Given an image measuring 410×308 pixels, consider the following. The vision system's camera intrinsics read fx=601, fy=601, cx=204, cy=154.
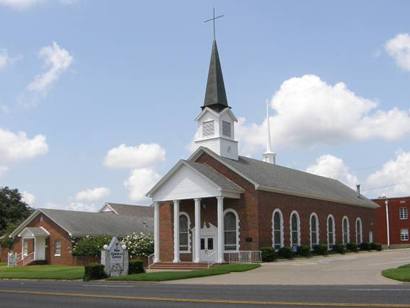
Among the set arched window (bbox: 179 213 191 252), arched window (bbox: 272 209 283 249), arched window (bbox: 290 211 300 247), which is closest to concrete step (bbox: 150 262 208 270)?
arched window (bbox: 179 213 191 252)

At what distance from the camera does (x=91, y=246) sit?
5000 centimetres

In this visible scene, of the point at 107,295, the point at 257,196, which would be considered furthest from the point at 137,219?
the point at 107,295

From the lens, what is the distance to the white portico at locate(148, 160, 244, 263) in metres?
40.4

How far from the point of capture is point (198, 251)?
4041cm

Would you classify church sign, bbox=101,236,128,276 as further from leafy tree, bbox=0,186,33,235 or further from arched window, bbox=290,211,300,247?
leafy tree, bbox=0,186,33,235

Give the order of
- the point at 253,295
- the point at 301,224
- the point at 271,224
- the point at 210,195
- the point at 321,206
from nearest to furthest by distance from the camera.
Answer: the point at 253,295 → the point at 210,195 → the point at 271,224 → the point at 301,224 → the point at 321,206

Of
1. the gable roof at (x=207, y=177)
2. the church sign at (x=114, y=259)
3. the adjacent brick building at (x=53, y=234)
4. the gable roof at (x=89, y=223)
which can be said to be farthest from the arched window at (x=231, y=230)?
the gable roof at (x=89, y=223)

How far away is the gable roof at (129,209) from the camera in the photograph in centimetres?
8406

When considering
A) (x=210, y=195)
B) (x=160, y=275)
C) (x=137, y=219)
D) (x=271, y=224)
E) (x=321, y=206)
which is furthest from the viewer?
(x=137, y=219)

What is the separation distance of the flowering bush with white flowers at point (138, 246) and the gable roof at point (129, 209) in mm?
33675

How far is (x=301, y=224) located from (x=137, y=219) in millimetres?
24554

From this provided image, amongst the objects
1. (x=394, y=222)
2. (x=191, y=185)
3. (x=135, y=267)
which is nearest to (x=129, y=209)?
(x=394, y=222)

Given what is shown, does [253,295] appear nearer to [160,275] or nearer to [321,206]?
[160,275]

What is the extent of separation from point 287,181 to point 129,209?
1664 inches
